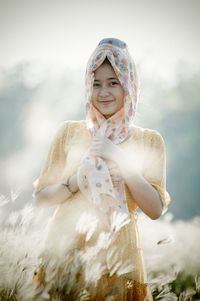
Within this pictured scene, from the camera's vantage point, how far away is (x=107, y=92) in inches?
107

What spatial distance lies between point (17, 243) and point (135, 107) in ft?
4.71

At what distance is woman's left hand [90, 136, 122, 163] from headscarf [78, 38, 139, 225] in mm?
46

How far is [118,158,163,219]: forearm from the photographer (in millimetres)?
2438

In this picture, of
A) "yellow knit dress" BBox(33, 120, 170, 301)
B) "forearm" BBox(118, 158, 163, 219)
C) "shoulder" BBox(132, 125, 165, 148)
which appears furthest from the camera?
"shoulder" BBox(132, 125, 165, 148)

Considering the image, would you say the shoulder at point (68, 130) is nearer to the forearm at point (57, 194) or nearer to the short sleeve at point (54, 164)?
the short sleeve at point (54, 164)

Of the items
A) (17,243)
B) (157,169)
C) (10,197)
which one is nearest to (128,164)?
(157,169)

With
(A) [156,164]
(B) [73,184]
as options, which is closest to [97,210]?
(B) [73,184]

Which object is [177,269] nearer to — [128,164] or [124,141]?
[128,164]

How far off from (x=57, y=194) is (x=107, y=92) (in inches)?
28.2

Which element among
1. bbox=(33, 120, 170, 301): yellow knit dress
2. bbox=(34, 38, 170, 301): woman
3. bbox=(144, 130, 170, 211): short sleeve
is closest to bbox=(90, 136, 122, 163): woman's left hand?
bbox=(34, 38, 170, 301): woman

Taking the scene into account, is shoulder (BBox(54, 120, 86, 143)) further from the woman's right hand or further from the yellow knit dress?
the woman's right hand

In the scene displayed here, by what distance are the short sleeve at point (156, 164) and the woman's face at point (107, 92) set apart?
278 mm

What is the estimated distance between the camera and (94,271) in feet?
5.78

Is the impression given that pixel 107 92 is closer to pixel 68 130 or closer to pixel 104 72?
pixel 104 72
